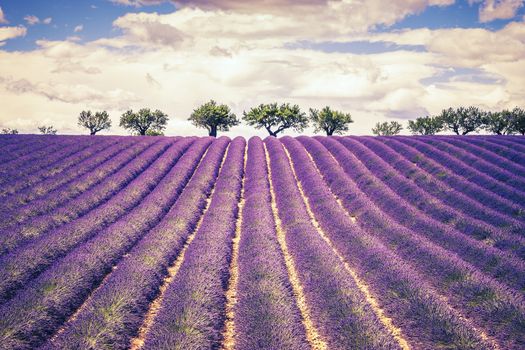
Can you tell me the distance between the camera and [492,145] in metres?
17.6

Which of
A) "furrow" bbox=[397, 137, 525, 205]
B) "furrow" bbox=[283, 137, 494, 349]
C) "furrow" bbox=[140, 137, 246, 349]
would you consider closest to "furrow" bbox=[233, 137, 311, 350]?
"furrow" bbox=[140, 137, 246, 349]

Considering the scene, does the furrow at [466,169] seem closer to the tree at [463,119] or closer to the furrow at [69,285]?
the furrow at [69,285]

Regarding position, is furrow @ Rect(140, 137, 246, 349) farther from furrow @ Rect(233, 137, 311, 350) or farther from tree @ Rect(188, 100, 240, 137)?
tree @ Rect(188, 100, 240, 137)

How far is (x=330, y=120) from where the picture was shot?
48.2 meters

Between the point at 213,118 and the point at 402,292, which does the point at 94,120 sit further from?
the point at 402,292

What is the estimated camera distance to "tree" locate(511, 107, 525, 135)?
44.2 metres

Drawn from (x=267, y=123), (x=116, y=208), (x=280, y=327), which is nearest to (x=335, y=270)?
(x=280, y=327)

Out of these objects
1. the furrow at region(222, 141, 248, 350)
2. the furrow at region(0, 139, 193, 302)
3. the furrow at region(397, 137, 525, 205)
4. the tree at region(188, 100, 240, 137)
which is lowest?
the furrow at region(222, 141, 248, 350)

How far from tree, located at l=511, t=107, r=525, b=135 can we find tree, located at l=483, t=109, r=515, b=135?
38cm

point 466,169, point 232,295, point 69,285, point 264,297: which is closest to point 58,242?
point 69,285

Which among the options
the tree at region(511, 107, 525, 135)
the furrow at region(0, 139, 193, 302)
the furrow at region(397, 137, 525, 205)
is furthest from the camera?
the tree at region(511, 107, 525, 135)

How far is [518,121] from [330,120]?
24851 millimetres

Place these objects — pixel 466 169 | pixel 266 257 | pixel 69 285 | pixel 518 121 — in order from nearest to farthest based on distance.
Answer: pixel 69 285, pixel 266 257, pixel 466 169, pixel 518 121

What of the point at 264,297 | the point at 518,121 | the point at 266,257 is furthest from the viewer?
the point at 518,121
